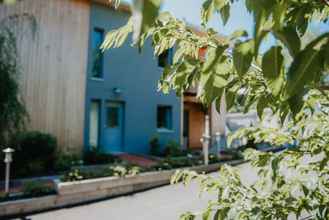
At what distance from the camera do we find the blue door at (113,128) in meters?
14.3

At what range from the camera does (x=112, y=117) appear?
14703 millimetres

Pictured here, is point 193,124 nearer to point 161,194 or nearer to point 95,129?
point 95,129

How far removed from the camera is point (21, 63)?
11.5m

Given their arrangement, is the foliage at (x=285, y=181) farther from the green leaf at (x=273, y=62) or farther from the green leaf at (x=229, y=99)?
the green leaf at (x=273, y=62)

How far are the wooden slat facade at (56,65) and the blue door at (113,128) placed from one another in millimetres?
1453

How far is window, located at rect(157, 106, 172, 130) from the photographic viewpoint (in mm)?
17141

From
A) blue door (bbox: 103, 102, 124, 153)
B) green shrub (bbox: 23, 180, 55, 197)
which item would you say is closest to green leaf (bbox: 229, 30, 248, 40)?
green shrub (bbox: 23, 180, 55, 197)

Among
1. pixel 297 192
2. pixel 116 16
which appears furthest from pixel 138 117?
pixel 297 192

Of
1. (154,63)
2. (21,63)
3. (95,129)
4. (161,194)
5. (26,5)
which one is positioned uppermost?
(26,5)

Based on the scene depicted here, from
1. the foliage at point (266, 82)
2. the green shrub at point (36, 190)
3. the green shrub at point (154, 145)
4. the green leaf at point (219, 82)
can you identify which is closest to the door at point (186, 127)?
the green shrub at point (154, 145)

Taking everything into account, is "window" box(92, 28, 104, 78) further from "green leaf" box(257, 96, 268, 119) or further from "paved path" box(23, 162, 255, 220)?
"green leaf" box(257, 96, 268, 119)

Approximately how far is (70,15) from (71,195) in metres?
8.54

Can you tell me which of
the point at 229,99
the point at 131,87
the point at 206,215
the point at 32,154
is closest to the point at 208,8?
the point at 229,99

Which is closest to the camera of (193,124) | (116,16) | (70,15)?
(70,15)
